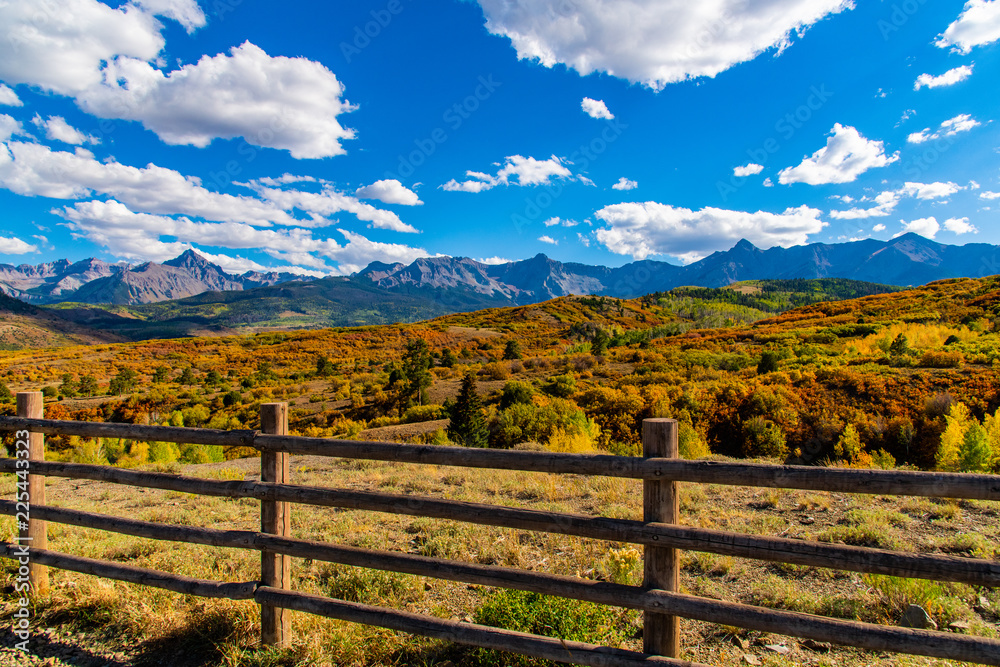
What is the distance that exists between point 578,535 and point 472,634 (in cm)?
108

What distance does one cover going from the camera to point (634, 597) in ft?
9.25

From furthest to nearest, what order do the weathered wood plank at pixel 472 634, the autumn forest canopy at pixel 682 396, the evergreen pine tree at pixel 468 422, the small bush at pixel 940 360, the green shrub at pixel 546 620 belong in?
1. the small bush at pixel 940 360
2. the evergreen pine tree at pixel 468 422
3. the autumn forest canopy at pixel 682 396
4. the green shrub at pixel 546 620
5. the weathered wood plank at pixel 472 634

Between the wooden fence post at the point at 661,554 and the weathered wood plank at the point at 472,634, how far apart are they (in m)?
0.11

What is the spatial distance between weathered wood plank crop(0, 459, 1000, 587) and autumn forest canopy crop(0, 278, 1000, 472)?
7985 millimetres

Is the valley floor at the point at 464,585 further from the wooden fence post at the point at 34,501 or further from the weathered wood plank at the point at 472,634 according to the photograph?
the weathered wood plank at the point at 472,634

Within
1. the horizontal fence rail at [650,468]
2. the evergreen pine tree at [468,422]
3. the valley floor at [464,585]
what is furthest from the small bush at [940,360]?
the horizontal fence rail at [650,468]

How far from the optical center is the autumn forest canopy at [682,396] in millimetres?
10883

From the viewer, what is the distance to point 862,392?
12.6m

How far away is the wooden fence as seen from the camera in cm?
246

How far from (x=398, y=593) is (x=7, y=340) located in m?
201

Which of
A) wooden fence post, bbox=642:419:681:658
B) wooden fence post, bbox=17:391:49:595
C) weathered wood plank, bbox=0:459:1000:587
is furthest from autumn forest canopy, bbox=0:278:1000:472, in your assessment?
wooden fence post, bbox=17:391:49:595

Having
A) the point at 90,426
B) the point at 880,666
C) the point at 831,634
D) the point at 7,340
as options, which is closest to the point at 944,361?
the point at 880,666

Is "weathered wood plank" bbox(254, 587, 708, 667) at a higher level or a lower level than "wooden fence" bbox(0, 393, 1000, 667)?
lower

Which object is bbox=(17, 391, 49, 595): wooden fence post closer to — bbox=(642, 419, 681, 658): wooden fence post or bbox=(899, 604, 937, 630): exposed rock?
bbox=(642, 419, 681, 658): wooden fence post
